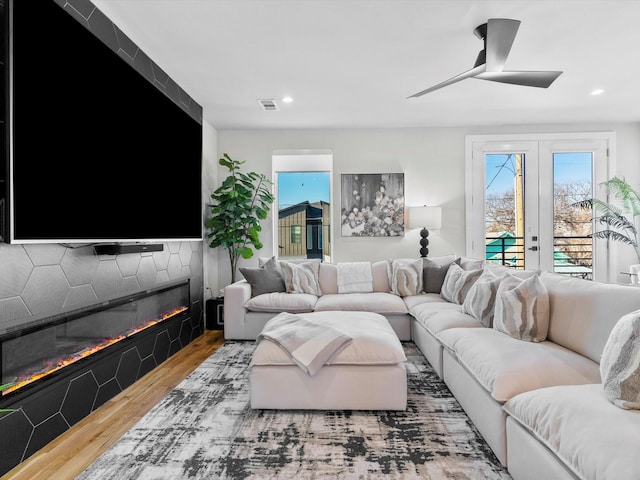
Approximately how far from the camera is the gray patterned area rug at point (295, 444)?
1.72 meters

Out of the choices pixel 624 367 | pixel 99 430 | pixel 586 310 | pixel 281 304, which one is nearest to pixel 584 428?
pixel 624 367

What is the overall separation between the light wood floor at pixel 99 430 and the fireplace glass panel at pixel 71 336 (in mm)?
361

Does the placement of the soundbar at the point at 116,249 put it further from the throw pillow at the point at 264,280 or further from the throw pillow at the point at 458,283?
the throw pillow at the point at 458,283

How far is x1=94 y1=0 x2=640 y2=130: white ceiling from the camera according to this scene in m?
2.45

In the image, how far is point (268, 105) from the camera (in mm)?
4176

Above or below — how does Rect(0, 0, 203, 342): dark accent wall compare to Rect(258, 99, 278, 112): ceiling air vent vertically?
below

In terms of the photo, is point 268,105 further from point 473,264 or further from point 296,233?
point 473,264

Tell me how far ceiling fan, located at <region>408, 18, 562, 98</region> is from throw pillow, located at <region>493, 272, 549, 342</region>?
1432mm

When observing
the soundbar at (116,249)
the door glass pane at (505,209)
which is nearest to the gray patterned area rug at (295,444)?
the soundbar at (116,249)

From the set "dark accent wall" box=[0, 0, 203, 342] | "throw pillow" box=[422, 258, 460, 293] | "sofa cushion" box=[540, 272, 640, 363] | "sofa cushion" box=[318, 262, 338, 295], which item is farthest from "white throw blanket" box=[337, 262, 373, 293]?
"sofa cushion" box=[540, 272, 640, 363]

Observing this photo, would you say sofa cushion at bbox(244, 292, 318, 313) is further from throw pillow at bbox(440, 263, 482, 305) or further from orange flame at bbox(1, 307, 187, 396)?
throw pillow at bbox(440, 263, 482, 305)

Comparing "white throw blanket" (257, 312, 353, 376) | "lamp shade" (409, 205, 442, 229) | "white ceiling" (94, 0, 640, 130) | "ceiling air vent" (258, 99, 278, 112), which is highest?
"white ceiling" (94, 0, 640, 130)

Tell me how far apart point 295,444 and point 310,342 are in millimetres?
555

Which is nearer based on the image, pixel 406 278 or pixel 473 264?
pixel 473 264
